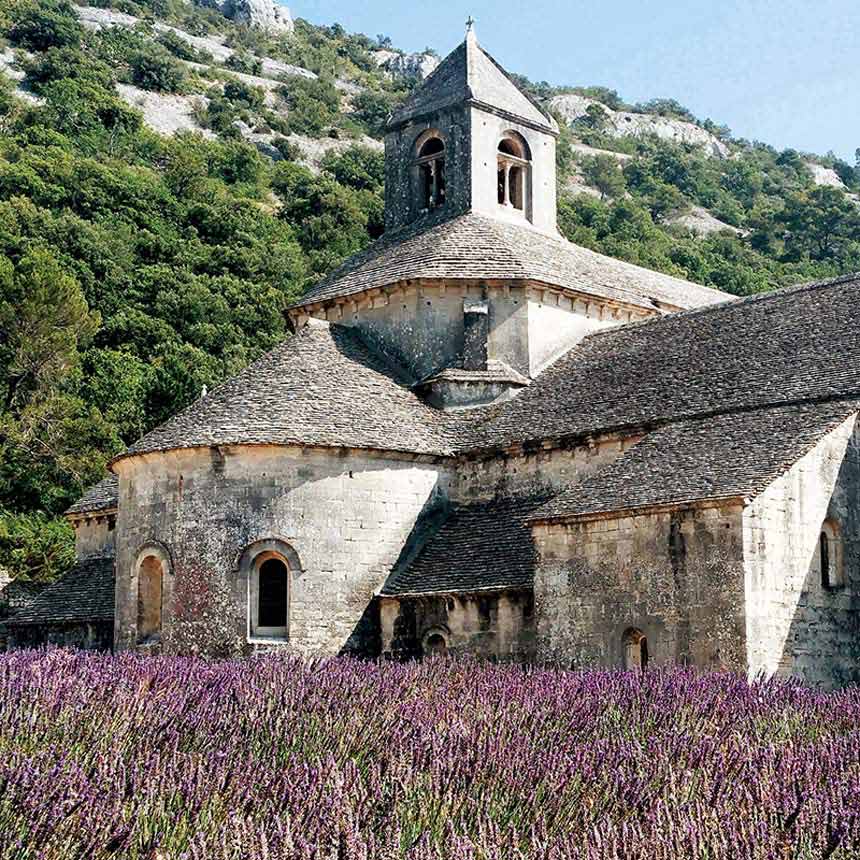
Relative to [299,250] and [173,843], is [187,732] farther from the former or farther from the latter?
[299,250]

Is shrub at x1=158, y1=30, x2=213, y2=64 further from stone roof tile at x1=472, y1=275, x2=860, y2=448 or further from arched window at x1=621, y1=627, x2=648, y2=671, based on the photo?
arched window at x1=621, y1=627, x2=648, y2=671

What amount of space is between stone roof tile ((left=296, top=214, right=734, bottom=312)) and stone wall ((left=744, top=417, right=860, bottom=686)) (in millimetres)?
9076

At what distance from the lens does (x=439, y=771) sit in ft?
31.9

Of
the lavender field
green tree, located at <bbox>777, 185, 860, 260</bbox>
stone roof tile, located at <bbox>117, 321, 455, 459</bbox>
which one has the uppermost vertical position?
green tree, located at <bbox>777, 185, 860, 260</bbox>

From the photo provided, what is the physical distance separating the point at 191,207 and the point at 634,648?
5770 centimetres

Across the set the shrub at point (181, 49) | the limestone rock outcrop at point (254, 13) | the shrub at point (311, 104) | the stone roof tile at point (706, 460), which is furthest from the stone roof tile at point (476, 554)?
the limestone rock outcrop at point (254, 13)

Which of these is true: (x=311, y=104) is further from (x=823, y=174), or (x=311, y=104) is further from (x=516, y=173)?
(x=516, y=173)

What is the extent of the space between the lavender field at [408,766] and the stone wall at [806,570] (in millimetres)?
3930

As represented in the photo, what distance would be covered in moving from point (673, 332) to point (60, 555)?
2470 centimetres

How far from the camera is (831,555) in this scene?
20938 mm

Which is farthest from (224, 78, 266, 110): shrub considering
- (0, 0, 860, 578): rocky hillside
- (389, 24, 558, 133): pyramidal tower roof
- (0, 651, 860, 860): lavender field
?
(0, 651, 860, 860): lavender field

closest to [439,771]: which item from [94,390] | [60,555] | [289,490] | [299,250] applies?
[289,490]

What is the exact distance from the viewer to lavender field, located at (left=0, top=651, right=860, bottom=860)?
779 cm

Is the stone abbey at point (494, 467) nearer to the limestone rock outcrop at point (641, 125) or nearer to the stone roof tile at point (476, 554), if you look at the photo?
the stone roof tile at point (476, 554)
